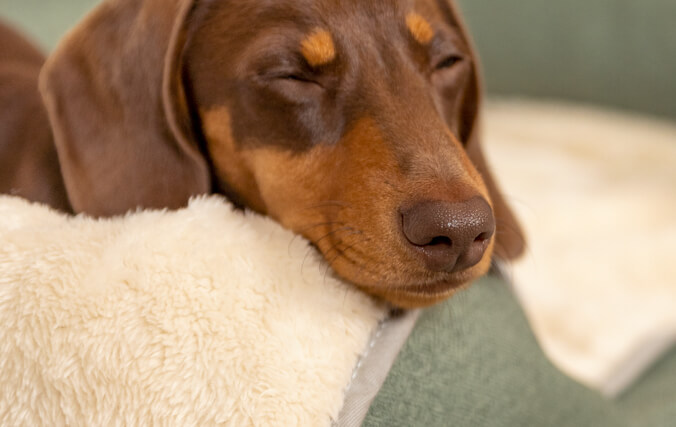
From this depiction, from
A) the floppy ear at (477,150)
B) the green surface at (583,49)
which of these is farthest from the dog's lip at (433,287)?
the green surface at (583,49)

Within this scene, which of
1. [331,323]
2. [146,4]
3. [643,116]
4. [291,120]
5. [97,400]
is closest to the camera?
[97,400]

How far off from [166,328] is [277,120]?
45 centimetres

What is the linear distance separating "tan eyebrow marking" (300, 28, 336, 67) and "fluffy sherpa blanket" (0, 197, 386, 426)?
34 centimetres

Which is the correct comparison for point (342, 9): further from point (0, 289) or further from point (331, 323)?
point (0, 289)

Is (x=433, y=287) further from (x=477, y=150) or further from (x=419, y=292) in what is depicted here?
(x=477, y=150)

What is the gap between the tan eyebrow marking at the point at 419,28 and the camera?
128 centimetres

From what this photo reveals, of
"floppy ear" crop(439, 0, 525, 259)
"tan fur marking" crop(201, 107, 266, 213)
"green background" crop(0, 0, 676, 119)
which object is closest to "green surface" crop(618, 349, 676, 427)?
"floppy ear" crop(439, 0, 525, 259)

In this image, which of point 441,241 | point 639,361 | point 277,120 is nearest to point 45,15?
point 277,120

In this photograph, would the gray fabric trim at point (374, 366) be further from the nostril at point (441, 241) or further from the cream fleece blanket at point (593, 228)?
the cream fleece blanket at point (593, 228)

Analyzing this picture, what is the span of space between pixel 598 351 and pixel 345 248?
45.2 inches

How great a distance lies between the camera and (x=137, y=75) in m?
1.28

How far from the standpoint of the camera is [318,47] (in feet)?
3.92

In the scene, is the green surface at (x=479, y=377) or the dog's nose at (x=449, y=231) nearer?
the dog's nose at (x=449, y=231)

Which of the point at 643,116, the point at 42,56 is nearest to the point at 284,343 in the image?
the point at 42,56
